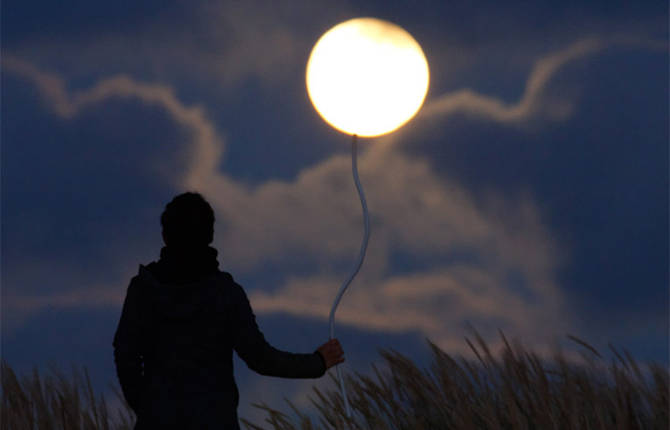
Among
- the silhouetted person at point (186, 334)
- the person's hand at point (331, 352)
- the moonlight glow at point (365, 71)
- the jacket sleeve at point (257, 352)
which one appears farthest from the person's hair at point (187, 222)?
the moonlight glow at point (365, 71)

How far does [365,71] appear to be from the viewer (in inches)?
143

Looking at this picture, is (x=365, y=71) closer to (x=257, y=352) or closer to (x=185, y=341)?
(x=257, y=352)

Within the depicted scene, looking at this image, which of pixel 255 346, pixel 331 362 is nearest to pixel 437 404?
pixel 331 362

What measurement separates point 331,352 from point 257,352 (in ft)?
1.41

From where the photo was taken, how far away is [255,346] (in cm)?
301

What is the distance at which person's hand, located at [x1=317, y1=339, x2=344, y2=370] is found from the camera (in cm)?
328

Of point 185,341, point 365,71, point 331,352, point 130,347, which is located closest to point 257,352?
point 185,341

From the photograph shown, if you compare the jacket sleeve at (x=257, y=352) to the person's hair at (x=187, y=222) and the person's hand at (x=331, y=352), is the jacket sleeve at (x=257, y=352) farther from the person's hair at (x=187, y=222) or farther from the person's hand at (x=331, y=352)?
the person's hair at (x=187, y=222)

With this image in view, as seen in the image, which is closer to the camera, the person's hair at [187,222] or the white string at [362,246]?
the person's hair at [187,222]

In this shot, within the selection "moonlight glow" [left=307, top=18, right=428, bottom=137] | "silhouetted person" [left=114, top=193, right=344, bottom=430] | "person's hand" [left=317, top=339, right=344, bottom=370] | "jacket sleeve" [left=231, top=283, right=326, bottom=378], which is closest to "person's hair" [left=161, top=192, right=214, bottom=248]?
"silhouetted person" [left=114, top=193, right=344, bottom=430]

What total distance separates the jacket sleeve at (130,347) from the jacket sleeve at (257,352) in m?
0.41

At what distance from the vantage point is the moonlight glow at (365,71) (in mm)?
3611

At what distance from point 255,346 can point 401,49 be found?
1658mm

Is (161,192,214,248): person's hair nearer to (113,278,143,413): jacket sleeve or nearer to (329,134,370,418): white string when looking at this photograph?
(113,278,143,413): jacket sleeve
